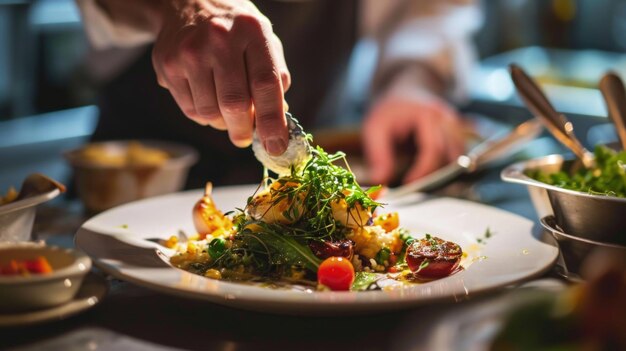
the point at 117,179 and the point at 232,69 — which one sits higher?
the point at 232,69

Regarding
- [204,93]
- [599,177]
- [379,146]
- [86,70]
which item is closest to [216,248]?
[204,93]

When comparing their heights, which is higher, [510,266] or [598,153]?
[510,266]

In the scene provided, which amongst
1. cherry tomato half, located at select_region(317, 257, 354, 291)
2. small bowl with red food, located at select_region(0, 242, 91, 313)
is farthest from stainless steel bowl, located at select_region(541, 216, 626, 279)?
small bowl with red food, located at select_region(0, 242, 91, 313)

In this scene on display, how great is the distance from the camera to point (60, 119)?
475 centimetres

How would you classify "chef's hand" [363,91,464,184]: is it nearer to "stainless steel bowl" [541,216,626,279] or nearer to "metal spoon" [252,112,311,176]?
"metal spoon" [252,112,311,176]

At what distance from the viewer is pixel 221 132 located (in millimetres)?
3004

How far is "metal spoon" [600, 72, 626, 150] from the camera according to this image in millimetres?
2072

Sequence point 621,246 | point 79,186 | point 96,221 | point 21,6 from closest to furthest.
→ point 621,246, point 96,221, point 79,186, point 21,6

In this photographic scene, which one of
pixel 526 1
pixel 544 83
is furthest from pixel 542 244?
pixel 526 1

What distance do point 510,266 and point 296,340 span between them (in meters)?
0.45

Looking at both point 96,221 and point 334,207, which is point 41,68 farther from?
point 334,207

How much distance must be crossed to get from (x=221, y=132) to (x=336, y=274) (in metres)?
1.73

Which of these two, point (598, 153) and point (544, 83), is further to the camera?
point (544, 83)

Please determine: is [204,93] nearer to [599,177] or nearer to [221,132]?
[599,177]
